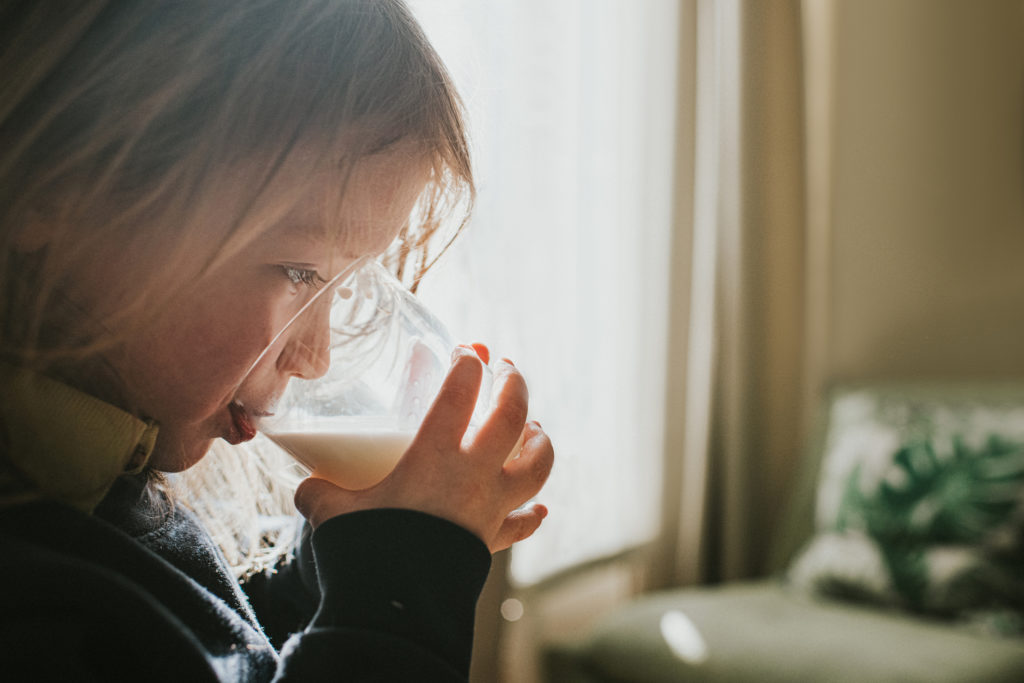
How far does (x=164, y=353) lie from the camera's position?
568mm

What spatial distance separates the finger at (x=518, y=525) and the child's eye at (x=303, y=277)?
226mm

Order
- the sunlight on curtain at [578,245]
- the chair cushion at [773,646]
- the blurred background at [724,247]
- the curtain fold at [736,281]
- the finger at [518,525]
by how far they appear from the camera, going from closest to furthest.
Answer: the finger at [518,525] → the chair cushion at [773,646] → the sunlight on curtain at [578,245] → the blurred background at [724,247] → the curtain fold at [736,281]

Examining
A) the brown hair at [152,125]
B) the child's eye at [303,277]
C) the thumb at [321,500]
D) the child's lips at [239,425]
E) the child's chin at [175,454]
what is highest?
the brown hair at [152,125]

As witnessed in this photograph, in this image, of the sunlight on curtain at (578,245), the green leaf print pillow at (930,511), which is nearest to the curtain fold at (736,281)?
the sunlight on curtain at (578,245)

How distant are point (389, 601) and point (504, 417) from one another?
14 cm

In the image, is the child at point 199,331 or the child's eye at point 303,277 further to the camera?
the child's eye at point 303,277

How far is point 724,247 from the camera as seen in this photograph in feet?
7.11

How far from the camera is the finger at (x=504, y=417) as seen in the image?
53 centimetres

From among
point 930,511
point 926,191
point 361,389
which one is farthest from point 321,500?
point 926,191

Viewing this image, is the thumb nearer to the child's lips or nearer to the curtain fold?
the child's lips

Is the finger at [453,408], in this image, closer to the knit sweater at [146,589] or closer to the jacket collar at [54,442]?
the knit sweater at [146,589]

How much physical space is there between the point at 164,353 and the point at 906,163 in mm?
2195

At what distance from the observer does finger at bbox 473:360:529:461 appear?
0.53m

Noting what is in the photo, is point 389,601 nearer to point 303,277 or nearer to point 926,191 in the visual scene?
point 303,277
